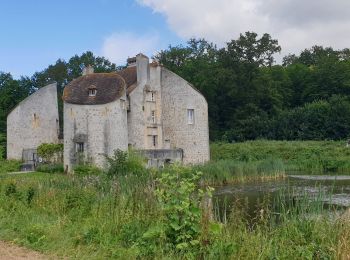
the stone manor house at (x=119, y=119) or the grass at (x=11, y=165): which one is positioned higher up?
the stone manor house at (x=119, y=119)

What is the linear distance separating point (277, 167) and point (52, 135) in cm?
1867

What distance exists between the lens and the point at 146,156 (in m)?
31.6

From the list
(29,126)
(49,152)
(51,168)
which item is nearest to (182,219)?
(51,168)

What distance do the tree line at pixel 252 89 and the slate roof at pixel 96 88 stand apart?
1599cm

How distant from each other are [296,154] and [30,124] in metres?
21.7

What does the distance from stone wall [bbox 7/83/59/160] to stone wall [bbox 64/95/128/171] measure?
6857 millimetres

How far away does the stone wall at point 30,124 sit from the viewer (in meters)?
36.8

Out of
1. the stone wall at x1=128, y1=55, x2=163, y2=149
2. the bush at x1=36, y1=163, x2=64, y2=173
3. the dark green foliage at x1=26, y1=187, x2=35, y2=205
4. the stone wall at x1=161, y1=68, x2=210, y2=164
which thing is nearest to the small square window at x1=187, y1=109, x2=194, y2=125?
the stone wall at x1=161, y1=68, x2=210, y2=164

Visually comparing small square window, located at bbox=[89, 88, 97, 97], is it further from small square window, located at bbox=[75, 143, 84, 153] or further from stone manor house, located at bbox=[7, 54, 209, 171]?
small square window, located at bbox=[75, 143, 84, 153]

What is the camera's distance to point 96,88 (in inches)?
1242

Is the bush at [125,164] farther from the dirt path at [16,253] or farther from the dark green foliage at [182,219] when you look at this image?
the dark green foliage at [182,219]

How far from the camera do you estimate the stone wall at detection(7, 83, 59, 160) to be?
3678 cm

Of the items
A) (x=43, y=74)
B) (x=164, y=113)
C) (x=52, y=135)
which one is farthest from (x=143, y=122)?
(x=43, y=74)

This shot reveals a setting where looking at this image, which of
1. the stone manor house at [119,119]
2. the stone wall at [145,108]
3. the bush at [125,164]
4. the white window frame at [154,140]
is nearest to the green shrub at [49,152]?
the stone manor house at [119,119]
